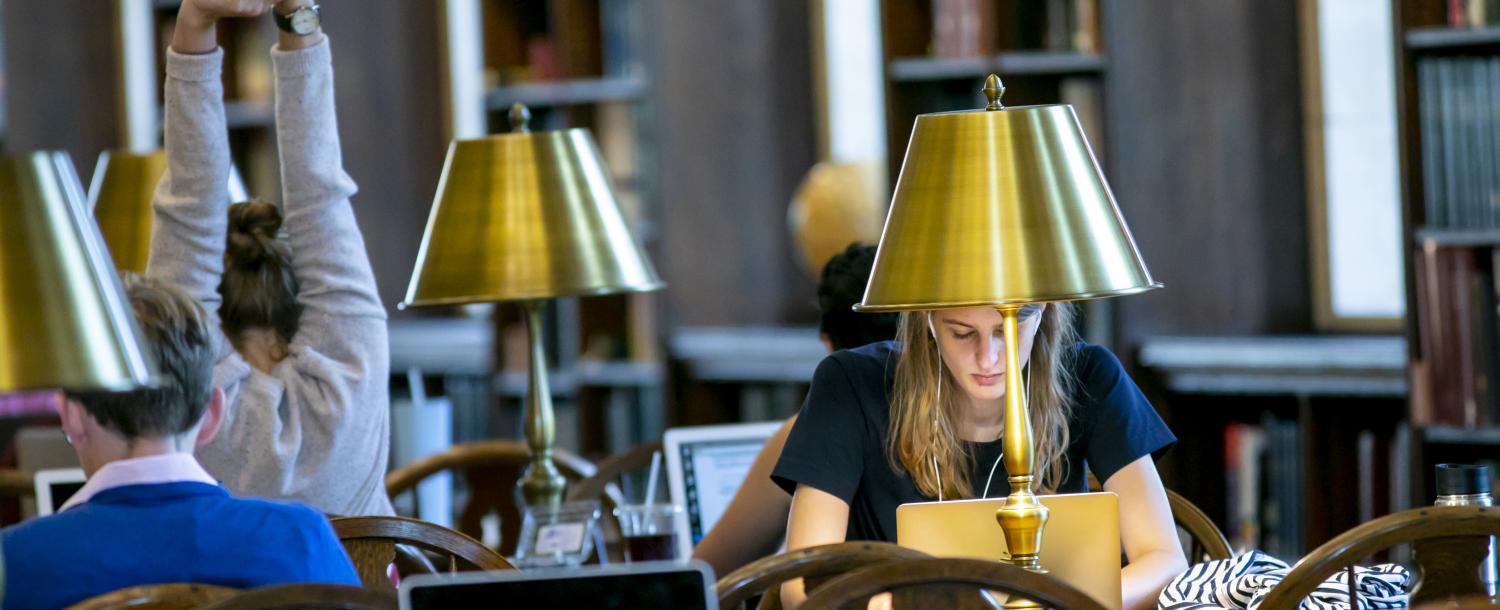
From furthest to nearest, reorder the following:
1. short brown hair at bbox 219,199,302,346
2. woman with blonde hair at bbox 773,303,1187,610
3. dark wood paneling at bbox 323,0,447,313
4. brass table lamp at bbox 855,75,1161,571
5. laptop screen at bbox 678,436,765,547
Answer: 1. dark wood paneling at bbox 323,0,447,313
2. laptop screen at bbox 678,436,765,547
3. short brown hair at bbox 219,199,302,346
4. woman with blonde hair at bbox 773,303,1187,610
5. brass table lamp at bbox 855,75,1161,571

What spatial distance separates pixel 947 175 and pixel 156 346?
0.82 meters

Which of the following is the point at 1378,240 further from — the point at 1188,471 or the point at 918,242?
the point at 918,242

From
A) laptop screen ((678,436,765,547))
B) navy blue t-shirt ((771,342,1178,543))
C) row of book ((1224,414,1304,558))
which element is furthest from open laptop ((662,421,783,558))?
row of book ((1224,414,1304,558))

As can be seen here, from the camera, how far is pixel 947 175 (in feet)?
6.24

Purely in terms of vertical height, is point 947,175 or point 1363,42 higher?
point 1363,42

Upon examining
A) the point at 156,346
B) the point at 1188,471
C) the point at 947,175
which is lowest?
the point at 1188,471

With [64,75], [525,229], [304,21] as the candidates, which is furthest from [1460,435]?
[64,75]

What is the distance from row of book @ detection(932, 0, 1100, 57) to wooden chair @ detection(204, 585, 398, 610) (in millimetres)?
2680

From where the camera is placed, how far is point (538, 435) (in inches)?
121

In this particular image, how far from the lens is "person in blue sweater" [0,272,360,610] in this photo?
1905 millimetres

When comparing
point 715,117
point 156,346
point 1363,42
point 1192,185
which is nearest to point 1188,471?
point 1192,185

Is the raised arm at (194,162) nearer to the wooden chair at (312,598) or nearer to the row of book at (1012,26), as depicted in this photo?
the wooden chair at (312,598)

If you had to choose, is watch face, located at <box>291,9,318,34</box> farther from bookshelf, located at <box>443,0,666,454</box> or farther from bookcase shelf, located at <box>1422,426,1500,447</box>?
bookshelf, located at <box>443,0,666,454</box>

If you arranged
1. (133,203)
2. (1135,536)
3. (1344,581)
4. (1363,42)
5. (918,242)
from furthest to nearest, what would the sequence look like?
1. (1363,42)
2. (133,203)
3. (1135,536)
4. (1344,581)
5. (918,242)
